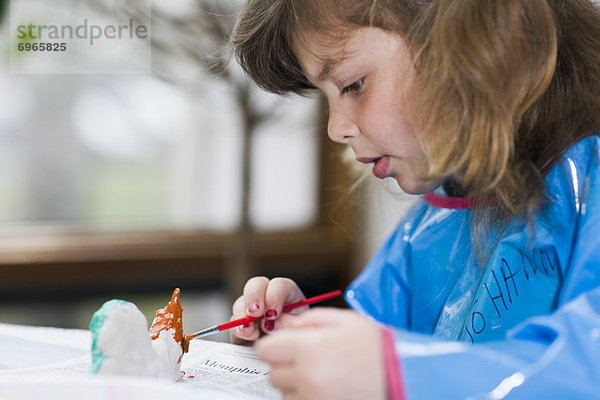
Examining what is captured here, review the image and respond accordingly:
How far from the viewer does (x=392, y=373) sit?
1.41 feet

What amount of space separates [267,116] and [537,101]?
1.01m

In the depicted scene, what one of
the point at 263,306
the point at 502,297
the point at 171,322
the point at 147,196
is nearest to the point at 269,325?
Result: the point at 263,306

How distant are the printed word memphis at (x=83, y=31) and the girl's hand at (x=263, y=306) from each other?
0.69 metres

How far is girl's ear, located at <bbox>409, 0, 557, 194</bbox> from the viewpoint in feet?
1.86

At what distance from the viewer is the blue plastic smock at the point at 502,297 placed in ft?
1.44

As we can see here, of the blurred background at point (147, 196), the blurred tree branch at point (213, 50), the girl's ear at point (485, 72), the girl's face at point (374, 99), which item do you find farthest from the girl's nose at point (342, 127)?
the blurred background at point (147, 196)

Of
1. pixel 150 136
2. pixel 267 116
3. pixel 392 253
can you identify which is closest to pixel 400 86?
pixel 392 253

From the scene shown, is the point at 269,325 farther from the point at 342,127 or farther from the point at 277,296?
the point at 342,127

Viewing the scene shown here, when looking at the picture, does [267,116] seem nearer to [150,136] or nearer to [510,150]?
[150,136]

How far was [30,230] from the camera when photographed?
2.10m

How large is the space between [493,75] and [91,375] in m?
0.39

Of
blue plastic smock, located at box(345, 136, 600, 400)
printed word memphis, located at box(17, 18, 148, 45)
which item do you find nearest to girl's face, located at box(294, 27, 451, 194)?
blue plastic smock, located at box(345, 136, 600, 400)

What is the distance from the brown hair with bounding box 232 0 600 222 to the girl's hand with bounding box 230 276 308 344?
0.78ft

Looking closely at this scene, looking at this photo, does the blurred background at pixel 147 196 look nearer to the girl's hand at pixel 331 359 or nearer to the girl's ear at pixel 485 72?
the girl's ear at pixel 485 72
